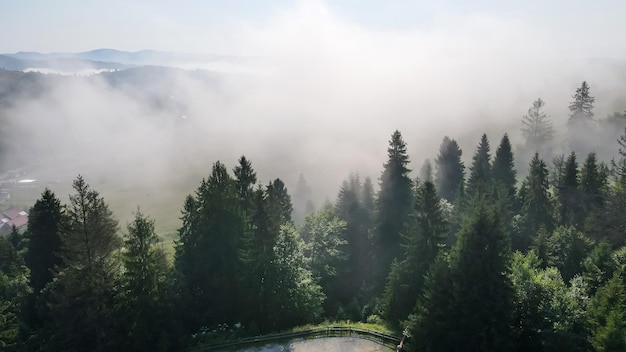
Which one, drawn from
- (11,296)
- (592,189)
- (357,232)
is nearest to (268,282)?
(357,232)

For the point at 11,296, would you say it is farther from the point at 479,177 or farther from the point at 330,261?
the point at 479,177

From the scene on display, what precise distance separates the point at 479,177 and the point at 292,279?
38.1 metres

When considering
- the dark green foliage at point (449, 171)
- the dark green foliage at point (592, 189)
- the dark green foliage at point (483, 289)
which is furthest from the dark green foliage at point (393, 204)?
the dark green foliage at point (449, 171)

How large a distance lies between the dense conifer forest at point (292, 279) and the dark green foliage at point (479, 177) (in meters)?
0.92

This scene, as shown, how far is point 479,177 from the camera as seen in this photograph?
66.4 metres

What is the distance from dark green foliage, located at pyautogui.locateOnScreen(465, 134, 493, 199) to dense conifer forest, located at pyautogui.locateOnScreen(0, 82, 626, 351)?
36.3 inches

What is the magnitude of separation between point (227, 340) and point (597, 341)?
24524 millimetres

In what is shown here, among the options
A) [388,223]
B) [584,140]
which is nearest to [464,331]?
[388,223]

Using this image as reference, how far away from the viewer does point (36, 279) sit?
42.2 meters

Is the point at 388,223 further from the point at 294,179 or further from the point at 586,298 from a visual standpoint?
the point at 294,179

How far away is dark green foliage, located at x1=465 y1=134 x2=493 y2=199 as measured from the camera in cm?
5598

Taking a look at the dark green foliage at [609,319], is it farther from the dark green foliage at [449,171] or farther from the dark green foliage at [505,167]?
the dark green foliage at [449,171]

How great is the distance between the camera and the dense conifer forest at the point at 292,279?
Result: 2869 cm

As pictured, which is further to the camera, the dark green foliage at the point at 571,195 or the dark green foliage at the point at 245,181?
the dark green foliage at the point at 571,195
